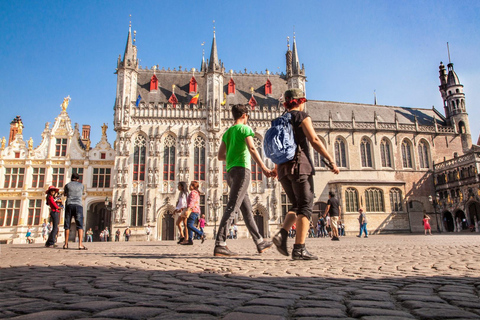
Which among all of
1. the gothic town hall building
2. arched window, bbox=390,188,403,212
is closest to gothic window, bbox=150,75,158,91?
the gothic town hall building

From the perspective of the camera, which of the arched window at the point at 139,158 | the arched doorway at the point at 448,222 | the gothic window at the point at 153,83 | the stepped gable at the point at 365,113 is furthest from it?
the stepped gable at the point at 365,113

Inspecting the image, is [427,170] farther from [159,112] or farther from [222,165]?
[159,112]

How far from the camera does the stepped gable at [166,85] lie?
3131 cm

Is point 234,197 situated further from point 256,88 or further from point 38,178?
point 256,88

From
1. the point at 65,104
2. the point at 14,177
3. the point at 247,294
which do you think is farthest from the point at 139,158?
the point at 247,294

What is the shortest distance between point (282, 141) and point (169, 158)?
991 inches

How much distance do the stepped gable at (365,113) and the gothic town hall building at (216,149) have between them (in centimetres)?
14

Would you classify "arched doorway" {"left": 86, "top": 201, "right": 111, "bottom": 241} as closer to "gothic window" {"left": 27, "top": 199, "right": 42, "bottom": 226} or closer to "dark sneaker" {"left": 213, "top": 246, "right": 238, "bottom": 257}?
"gothic window" {"left": 27, "top": 199, "right": 42, "bottom": 226}

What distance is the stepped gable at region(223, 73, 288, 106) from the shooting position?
32906 millimetres

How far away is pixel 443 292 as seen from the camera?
2.47 m

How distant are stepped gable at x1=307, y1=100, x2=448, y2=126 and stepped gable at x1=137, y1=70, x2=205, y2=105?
12.0m

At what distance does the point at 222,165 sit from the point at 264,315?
28083 mm

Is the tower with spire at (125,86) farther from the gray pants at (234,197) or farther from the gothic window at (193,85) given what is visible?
the gray pants at (234,197)

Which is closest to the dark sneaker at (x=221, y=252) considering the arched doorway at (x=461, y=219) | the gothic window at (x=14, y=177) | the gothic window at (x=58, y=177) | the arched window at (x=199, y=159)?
the arched window at (x=199, y=159)
